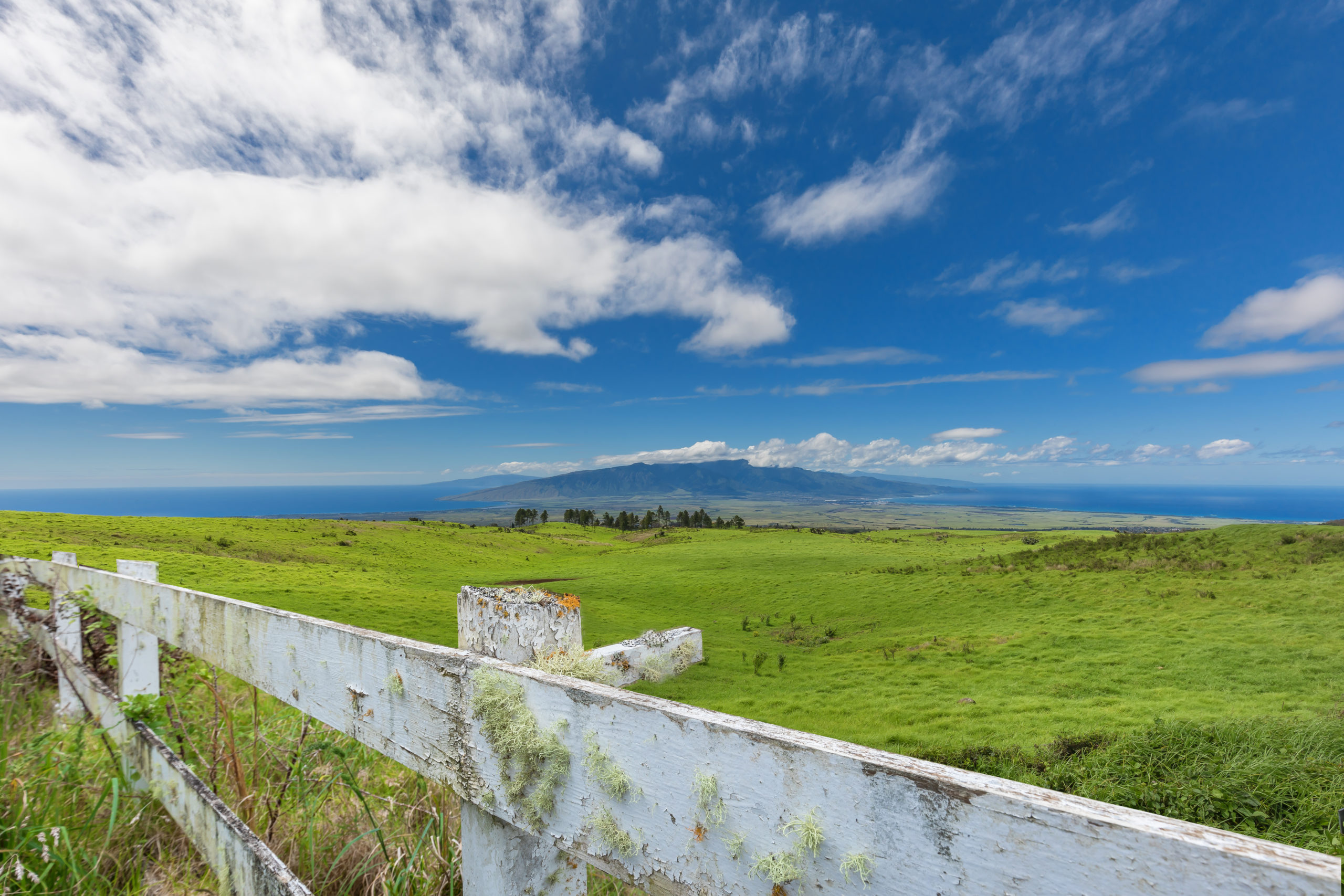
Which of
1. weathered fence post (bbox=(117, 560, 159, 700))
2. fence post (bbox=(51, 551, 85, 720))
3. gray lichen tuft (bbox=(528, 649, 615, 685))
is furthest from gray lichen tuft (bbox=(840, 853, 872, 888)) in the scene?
fence post (bbox=(51, 551, 85, 720))

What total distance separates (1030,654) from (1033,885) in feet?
51.5

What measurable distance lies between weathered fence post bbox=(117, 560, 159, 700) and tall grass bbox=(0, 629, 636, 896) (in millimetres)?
402

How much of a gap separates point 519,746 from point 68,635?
547cm

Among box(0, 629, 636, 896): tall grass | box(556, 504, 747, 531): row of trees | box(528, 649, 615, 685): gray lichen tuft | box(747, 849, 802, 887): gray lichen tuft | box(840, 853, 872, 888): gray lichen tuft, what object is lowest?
box(556, 504, 747, 531): row of trees

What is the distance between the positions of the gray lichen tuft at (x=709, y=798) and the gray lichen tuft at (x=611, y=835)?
264 mm

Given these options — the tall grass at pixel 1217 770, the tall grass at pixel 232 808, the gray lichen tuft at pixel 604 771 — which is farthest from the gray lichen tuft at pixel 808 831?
the tall grass at pixel 1217 770

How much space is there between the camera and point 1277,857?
716 mm

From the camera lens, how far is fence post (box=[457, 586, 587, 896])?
1884 mm

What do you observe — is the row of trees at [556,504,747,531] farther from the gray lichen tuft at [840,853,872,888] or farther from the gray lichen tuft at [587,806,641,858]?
the gray lichen tuft at [840,853,872,888]

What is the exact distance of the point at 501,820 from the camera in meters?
1.83

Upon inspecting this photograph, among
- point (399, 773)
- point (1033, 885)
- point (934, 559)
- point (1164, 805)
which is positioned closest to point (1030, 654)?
point (1164, 805)

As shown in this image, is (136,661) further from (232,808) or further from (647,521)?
(647,521)

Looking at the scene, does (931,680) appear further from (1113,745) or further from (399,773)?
(399,773)

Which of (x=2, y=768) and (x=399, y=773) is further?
(x=399, y=773)
